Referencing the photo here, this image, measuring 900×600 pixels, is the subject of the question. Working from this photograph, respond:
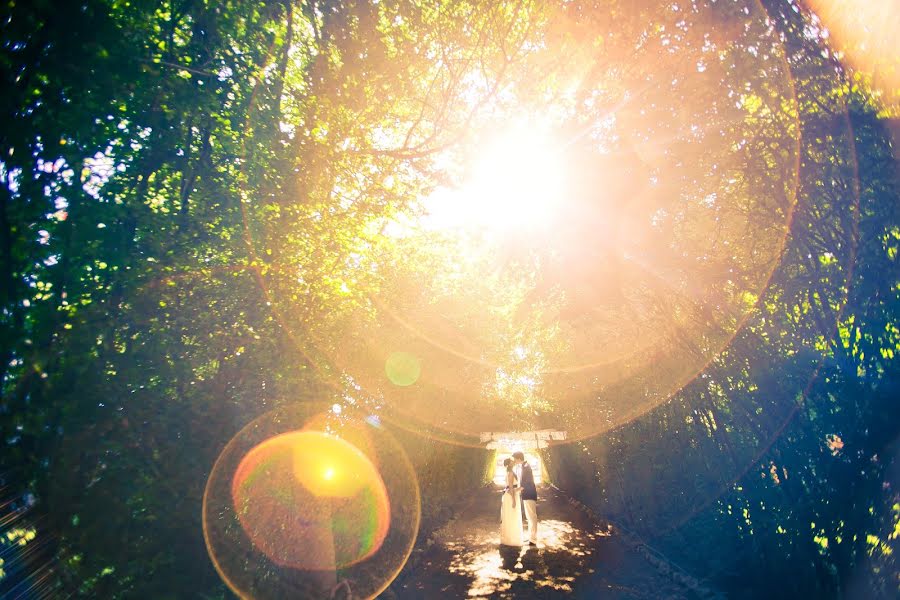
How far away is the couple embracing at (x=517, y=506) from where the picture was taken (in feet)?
28.4

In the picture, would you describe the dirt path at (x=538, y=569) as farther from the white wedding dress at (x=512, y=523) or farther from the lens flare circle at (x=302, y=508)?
the lens flare circle at (x=302, y=508)

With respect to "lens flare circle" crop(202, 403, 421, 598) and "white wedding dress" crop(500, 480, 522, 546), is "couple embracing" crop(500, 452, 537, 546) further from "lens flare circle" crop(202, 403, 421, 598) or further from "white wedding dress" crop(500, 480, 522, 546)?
"lens flare circle" crop(202, 403, 421, 598)

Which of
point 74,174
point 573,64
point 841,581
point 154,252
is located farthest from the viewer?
point 573,64

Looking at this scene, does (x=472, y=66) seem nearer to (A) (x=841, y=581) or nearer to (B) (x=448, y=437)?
(A) (x=841, y=581)

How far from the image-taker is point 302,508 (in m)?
4.20

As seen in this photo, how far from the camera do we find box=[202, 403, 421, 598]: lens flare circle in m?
3.18

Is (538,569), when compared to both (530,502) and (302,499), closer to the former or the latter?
(530,502)

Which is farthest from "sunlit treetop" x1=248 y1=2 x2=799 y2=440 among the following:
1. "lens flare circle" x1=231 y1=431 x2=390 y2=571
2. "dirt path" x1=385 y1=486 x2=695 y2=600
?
"dirt path" x1=385 y1=486 x2=695 y2=600

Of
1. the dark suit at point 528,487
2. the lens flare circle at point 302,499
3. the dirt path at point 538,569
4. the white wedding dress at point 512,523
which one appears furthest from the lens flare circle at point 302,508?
the dark suit at point 528,487

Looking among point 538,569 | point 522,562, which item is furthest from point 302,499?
point 522,562

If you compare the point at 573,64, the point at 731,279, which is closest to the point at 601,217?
the point at 731,279

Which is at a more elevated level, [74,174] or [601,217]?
[601,217]

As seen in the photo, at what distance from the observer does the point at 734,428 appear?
5.32 metres

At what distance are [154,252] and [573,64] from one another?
492 centimetres
